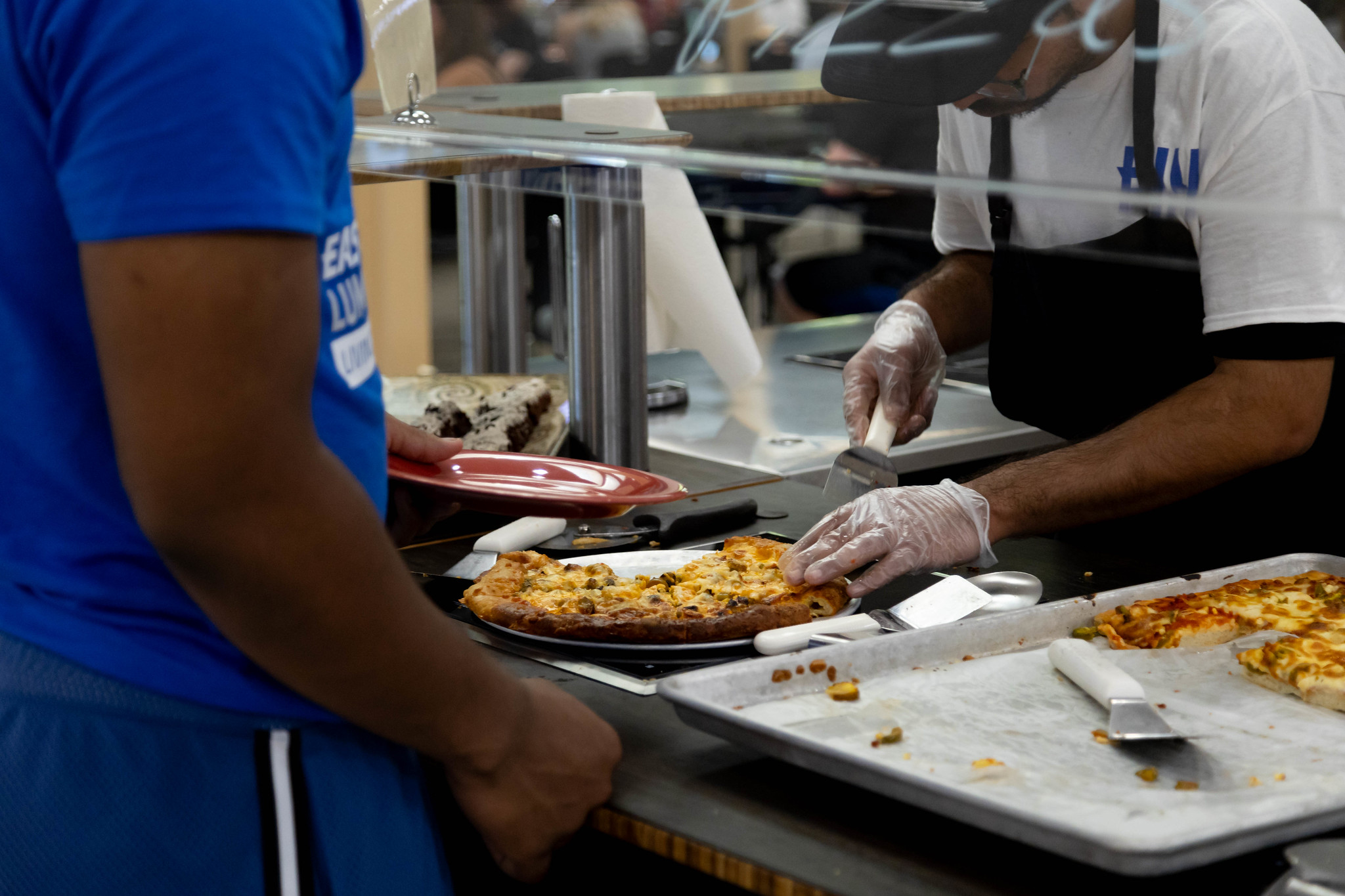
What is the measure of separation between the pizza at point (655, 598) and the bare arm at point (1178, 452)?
11.5 inches

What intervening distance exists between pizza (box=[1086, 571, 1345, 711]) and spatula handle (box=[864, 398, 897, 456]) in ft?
1.65

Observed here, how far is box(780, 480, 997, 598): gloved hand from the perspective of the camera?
52.1 inches

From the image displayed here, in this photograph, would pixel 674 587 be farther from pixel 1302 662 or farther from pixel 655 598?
pixel 1302 662

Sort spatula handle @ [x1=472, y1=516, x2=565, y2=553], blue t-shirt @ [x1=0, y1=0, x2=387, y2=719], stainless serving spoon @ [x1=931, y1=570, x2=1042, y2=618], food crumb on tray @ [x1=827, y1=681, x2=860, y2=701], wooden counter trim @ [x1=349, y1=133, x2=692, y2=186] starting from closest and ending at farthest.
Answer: blue t-shirt @ [x1=0, y1=0, x2=387, y2=719]
food crumb on tray @ [x1=827, y1=681, x2=860, y2=701]
stainless serving spoon @ [x1=931, y1=570, x2=1042, y2=618]
wooden counter trim @ [x1=349, y1=133, x2=692, y2=186]
spatula handle @ [x1=472, y1=516, x2=565, y2=553]

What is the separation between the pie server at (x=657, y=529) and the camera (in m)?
1.56

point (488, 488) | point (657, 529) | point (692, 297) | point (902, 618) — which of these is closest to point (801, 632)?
point (902, 618)

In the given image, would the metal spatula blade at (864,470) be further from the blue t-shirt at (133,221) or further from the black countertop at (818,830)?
the blue t-shirt at (133,221)

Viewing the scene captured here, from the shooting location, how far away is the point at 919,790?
844mm

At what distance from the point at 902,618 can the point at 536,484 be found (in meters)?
0.42

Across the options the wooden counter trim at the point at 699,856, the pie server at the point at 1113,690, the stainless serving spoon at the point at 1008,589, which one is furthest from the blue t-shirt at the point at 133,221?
the stainless serving spoon at the point at 1008,589

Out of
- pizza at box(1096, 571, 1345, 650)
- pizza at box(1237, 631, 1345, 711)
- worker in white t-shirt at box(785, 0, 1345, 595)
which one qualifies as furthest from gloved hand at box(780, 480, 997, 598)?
pizza at box(1237, 631, 1345, 711)

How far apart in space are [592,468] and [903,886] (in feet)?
2.44

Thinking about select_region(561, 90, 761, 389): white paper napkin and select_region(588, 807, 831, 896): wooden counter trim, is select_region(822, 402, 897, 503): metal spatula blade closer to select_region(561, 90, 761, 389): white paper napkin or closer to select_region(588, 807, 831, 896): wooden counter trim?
select_region(561, 90, 761, 389): white paper napkin

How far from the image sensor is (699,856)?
0.87 m
